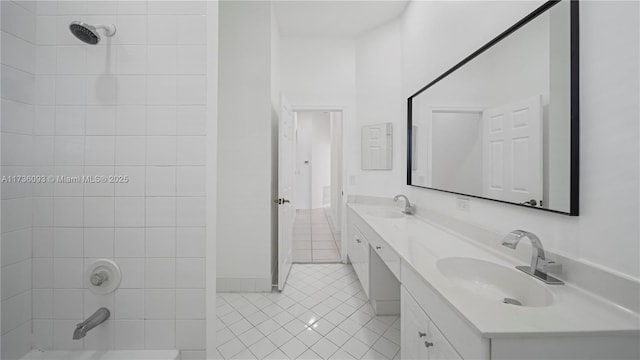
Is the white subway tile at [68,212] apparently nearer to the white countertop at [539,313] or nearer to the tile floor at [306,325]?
the tile floor at [306,325]

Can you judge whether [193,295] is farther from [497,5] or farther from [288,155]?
[497,5]

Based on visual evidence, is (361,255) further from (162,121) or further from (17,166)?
(17,166)

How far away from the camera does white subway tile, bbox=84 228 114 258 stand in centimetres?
103

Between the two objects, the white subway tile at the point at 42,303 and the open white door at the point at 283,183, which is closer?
the white subway tile at the point at 42,303

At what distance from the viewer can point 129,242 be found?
104 centimetres

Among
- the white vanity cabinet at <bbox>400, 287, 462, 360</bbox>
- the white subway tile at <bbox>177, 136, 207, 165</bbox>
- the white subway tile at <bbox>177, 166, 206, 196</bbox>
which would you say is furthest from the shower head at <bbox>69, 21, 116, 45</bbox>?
the white vanity cabinet at <bbox>400, 287, 462, 360</bbox>

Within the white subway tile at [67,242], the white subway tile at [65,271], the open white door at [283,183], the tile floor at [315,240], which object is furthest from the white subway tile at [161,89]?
the tile floor at [315,240]

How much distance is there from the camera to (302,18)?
2.68m

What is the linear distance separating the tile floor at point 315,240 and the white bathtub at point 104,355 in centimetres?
214

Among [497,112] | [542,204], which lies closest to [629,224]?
[542,204]

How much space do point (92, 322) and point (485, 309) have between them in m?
1.46

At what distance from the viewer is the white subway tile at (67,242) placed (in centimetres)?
103

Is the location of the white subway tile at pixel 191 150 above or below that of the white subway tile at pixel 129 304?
above

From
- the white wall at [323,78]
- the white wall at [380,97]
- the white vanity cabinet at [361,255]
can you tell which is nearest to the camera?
the white vanity cabinet at [361,255]
